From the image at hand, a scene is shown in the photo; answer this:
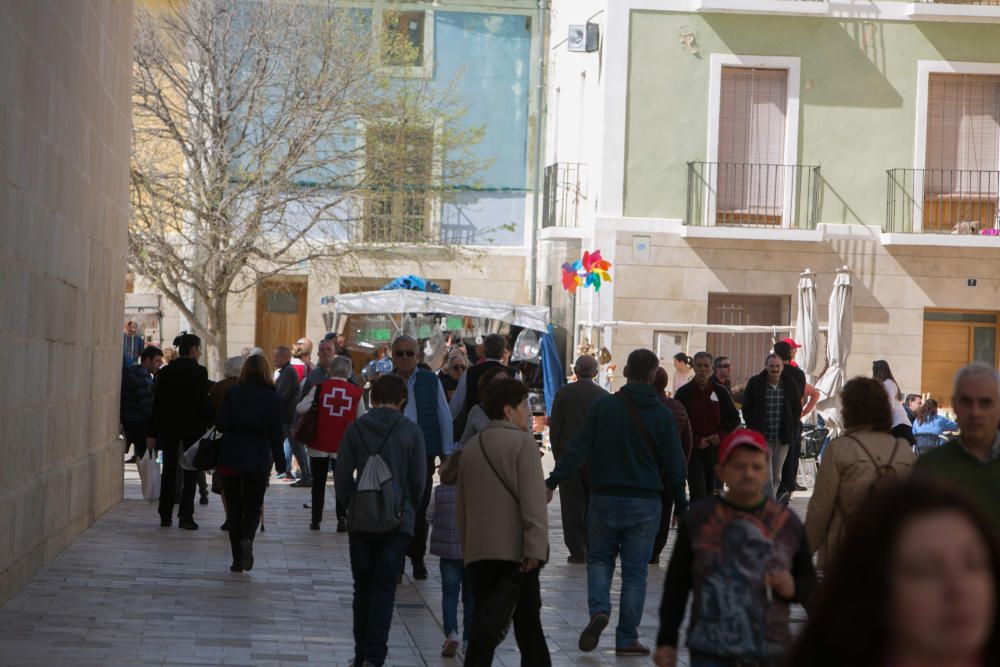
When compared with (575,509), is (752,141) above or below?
above

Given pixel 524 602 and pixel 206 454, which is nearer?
pixel 524 602

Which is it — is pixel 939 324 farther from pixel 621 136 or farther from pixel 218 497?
pixel 218 497

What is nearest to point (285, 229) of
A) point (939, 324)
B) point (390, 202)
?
point (390, 202)

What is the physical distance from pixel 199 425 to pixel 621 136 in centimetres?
1354

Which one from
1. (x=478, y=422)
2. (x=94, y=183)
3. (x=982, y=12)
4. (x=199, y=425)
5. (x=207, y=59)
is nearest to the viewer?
(x=478, y=422)

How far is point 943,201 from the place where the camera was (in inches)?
1088

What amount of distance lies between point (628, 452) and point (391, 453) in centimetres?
140

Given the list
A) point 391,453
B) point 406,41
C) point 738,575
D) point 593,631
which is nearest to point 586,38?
point 406,41

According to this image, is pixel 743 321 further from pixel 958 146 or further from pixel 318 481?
pixel 318 481

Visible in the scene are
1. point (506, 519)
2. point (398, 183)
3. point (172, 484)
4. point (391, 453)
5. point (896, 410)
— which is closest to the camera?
point (506, 519)

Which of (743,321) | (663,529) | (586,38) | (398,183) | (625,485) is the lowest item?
(663,529)

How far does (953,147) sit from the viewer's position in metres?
27.6

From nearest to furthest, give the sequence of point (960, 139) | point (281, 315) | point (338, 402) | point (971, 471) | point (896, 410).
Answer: point (971, 471), point (338, 402), point (896, 410), point (960, 139), point (281, 315)

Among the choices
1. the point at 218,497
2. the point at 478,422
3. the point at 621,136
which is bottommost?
the point at 218,497
